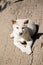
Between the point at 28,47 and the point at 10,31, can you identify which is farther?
the point at 10,31

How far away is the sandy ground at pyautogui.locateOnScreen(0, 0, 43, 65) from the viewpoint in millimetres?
3762

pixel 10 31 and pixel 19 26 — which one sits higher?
pixel 19 26

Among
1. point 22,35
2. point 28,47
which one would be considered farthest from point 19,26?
point 28,47

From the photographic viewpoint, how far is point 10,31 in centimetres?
435

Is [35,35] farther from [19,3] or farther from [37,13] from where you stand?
[19,3]

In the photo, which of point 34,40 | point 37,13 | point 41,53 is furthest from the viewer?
point 37,13

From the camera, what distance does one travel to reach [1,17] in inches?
188

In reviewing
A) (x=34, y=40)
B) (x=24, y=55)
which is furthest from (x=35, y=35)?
(x=24, y=55)

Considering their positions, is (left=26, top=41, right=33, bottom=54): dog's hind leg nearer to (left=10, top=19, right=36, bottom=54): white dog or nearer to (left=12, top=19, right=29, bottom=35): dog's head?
(left=10, top=19, right=36, bottom=54): white dog

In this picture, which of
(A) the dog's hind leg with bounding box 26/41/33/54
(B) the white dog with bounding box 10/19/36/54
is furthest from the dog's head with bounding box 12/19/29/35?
(A) the dog's hind leg with bounding box 26/41/33/54

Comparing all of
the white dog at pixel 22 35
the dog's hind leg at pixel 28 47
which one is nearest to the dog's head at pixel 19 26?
the white dog at pixel 22 35

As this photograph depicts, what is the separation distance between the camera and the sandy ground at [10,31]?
376 cm

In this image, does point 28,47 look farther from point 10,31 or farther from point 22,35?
point 10,31

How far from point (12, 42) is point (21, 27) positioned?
0.35 meters
